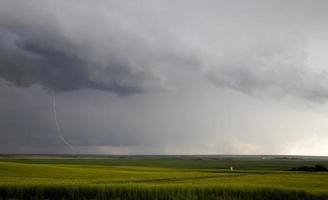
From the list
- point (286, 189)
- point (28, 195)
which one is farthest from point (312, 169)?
point (28, 195)

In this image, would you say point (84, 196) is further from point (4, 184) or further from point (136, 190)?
point (4, 184)

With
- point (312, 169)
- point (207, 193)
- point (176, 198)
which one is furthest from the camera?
point (312, 169)

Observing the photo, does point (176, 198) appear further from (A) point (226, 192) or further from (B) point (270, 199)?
(B) point (270, 199)

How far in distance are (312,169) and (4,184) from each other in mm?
76132

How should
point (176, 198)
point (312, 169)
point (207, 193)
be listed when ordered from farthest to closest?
point (312, 169) < point (207, 193) < point (176, 198)

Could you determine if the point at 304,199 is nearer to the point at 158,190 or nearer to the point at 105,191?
the point at 158,190

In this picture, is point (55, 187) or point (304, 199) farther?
point (55, 187)

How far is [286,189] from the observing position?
3759cm

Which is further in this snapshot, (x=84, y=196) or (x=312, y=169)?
(x=312, y=169)

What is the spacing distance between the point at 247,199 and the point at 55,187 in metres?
17.5

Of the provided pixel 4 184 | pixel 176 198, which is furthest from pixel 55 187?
pixel 176 198

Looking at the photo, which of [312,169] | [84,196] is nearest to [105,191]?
[84,196]

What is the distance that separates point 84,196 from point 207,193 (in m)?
11.0

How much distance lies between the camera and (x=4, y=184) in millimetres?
37469
